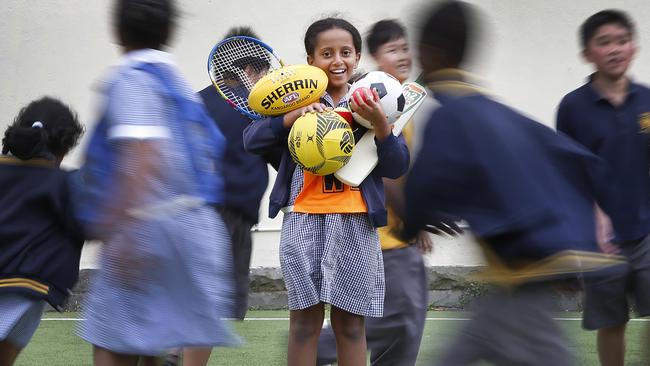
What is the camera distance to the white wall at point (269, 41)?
390 inches

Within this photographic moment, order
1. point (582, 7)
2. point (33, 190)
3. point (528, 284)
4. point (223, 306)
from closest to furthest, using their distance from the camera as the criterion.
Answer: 1. point (528, 284)
2. point (223, 306)
3. point (33, 190)
4. point (582, 7)

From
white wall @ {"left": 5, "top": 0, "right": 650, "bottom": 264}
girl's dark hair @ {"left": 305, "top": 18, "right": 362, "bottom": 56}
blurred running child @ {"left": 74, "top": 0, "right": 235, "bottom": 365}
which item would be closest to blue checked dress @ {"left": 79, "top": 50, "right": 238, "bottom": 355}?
blurred running child @ {"left": 74, "top": 0, "right": 235, "bottom": 365}

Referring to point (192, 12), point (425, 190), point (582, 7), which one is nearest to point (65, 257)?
point (425, 190)

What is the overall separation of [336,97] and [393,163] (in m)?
0.48

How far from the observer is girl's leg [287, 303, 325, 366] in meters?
4.54

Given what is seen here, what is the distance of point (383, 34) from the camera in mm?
5488

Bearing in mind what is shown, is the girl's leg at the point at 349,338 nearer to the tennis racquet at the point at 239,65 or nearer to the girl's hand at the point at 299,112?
the girl's hand at the point at 299,112

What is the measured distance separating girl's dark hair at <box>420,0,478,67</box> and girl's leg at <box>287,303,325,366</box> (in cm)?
140

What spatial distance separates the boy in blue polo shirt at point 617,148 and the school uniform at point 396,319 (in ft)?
2.56

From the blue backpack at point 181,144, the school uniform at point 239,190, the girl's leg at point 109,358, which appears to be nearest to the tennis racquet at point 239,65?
the school uniform at point 239,190

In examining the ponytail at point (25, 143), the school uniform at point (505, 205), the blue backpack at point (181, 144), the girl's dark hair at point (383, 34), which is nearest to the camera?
the school uniform at point (505, 205)

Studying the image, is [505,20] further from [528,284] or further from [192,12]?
[528,284]

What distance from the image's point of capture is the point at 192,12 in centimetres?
1012

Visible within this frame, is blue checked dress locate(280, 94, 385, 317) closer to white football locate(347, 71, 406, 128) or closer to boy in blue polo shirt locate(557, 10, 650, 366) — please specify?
white football locate(347, 71, 406, 128)
